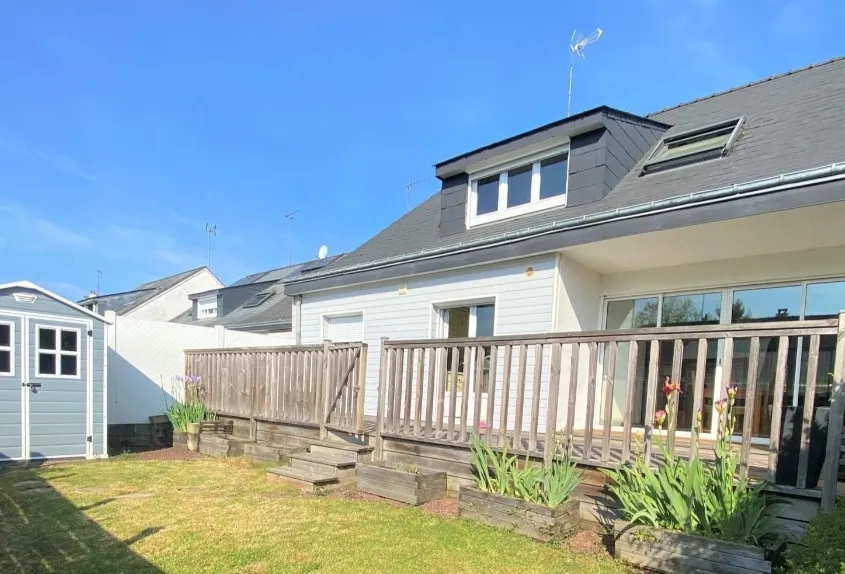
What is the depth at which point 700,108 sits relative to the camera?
8625 mm

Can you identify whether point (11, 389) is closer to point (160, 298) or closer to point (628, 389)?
point (628, 389)

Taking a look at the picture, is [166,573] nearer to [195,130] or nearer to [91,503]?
[91,503]

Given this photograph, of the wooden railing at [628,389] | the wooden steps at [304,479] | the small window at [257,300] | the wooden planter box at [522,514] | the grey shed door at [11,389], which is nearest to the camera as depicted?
the wooden railing at [628,389]

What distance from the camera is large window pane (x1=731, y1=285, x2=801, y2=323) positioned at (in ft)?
19.6

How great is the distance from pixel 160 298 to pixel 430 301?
20.6m

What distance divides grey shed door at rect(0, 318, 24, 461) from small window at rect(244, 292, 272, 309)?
12.9m

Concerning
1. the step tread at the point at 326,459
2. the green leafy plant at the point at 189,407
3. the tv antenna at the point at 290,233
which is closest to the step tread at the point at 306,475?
the step tread at the point at 326,459

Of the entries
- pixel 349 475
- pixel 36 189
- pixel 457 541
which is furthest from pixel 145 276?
pixel 457 541

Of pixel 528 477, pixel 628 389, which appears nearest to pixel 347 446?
pixel 528 477

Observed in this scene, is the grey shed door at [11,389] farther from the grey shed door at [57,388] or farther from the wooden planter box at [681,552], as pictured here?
the wooden planter box at [681,552]

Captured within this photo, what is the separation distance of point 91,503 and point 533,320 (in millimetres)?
5534

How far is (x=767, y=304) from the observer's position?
6207 millimetres

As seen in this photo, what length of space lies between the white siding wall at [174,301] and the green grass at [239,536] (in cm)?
1961

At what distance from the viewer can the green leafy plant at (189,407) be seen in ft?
28.8
